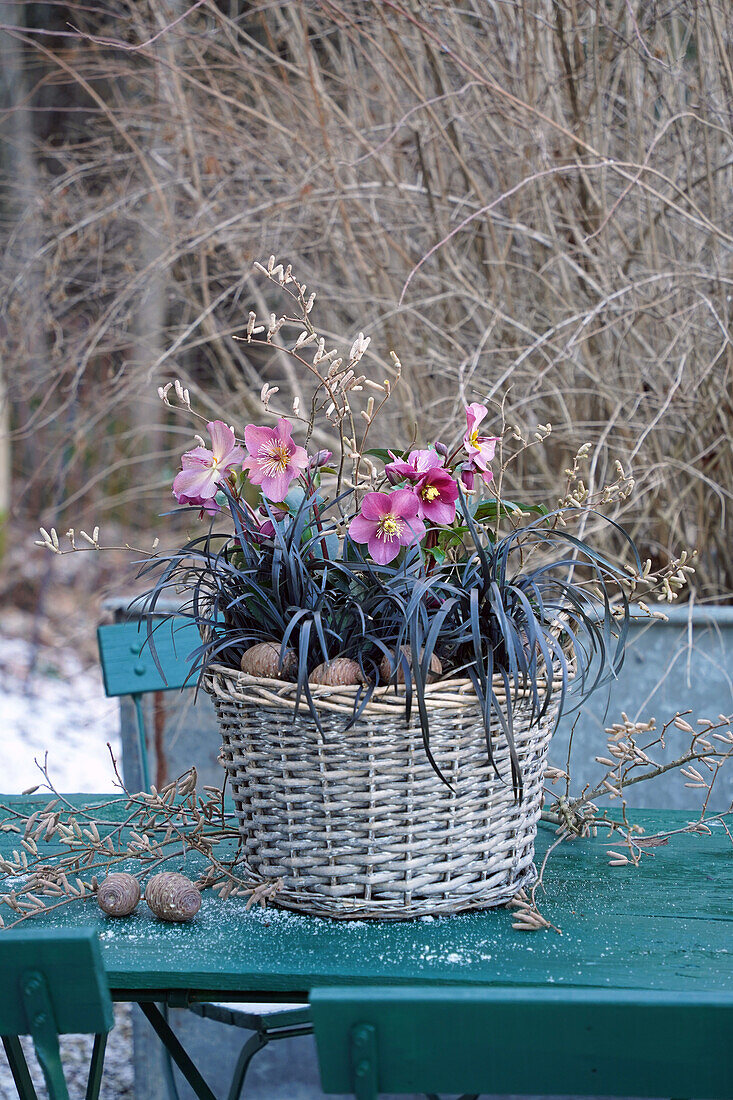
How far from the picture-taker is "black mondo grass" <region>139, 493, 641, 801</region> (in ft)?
2.83

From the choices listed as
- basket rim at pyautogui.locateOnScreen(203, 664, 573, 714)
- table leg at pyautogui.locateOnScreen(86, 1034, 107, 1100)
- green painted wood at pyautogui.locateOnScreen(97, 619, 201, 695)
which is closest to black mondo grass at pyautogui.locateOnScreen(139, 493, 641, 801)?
basket rim at pyautogui.locateOnScreen(203, 664, 573, 714)

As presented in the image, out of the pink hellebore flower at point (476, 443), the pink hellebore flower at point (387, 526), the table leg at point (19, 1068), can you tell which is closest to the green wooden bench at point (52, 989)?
the table leg at point (19, 1068)

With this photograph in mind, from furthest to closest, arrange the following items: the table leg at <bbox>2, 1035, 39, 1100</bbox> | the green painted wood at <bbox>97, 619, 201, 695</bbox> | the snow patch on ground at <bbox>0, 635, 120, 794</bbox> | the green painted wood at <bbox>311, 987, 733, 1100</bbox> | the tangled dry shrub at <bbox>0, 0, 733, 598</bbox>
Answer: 1. the snow patch on ground at <bbox>0, 635, 120, 794</bbox>
2. the tangled dry shrub at <bbox>0, 0, 733, 598</bbox>
3. the green painted wood at <bbox>97, 619, 201, 695</bbox>
4. the table leg at <bbox>2, 1035, 39, 1100</bbox>
5. the green painted wood at <bbox>311, 987, 733, 1100</bbox>

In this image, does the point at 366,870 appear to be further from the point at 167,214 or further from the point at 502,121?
the point at 502,121

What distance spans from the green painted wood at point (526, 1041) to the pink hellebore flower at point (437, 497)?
1.44ft

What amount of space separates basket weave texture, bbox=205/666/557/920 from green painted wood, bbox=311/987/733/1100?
30cm

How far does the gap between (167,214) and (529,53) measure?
2.73 feet

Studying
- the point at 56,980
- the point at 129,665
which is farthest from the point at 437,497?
the point at 129,665

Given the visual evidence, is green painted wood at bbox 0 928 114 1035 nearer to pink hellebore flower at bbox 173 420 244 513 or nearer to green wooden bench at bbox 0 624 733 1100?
green wooden bench at bbox 0 624 733 1100

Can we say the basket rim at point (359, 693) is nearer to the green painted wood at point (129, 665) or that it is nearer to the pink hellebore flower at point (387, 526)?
the pink hellebore flower at point (387, 526)

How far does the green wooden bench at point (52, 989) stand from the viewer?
67 centimetres

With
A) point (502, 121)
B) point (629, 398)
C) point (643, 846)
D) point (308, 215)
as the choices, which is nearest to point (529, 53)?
point (502, 121)

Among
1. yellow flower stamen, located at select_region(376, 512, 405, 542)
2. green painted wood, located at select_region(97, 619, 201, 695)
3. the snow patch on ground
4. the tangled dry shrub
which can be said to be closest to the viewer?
yellow flower stamen, located at select_region(376, 512, 405, 542)

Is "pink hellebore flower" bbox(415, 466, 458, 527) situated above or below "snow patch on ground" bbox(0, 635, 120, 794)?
above
